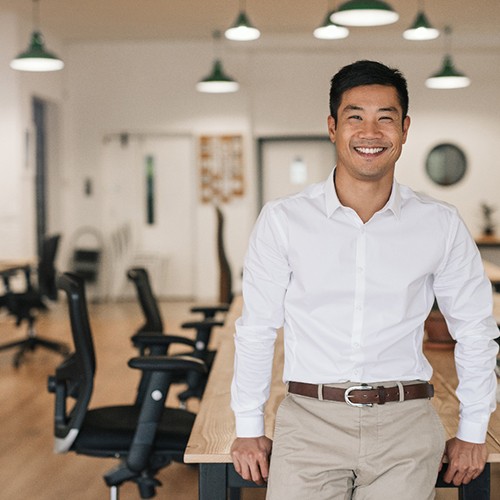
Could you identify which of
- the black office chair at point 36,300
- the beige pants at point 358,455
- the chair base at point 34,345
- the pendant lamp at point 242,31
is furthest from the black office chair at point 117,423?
the chair base at point 34,345

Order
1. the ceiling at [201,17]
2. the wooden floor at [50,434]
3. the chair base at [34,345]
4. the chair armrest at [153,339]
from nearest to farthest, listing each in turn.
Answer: the chair armrest at [153,339] < the wooden floor at [50,434] < the chair base at [34,345] < the ceiling at [201,17]

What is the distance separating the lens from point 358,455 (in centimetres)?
200

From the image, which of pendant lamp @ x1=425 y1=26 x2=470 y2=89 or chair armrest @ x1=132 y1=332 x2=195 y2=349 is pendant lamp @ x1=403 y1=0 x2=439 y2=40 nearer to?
pendant lamp @ x1=425 y1=26 x2=470 y2=89

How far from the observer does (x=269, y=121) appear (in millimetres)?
12039

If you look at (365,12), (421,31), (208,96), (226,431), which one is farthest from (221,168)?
(226,431)

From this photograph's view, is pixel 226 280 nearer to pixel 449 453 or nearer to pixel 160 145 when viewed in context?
pixel 449 453

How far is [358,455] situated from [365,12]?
12.3ft

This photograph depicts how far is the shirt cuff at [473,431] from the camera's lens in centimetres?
209

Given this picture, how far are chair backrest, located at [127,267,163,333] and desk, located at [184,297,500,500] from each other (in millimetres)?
1040

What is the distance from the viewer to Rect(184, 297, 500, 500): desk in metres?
2.18

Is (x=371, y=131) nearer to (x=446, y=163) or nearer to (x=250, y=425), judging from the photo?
(x=250, y=425)

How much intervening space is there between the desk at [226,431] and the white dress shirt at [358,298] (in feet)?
0.43

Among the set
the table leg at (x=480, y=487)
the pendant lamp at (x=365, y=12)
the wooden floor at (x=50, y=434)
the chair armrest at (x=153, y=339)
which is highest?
the pendant lamp at (x=365, y=12)

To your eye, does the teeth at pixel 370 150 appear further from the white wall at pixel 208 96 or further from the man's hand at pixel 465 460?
the white wall at pixel 208 96
